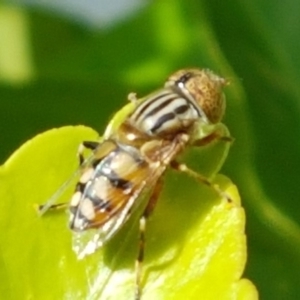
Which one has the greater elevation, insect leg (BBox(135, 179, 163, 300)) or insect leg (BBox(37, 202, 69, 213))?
insect leg (BBox(37, 202, 69, 213))

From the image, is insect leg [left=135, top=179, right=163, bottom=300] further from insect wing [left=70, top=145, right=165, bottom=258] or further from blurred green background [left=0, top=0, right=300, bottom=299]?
blurred green background [left=0, top=0, right=300, bottom=299]

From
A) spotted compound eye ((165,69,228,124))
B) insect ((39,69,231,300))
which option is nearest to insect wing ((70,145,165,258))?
insect ((39,69,231,300))

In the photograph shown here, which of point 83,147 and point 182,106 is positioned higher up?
point 83,147

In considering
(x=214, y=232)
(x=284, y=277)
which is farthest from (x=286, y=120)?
(x=214, y=232)

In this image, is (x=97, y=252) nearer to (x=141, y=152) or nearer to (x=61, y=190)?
(x=61, y=190)

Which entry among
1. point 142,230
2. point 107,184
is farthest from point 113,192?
point 142,230

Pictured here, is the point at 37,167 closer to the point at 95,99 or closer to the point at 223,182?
the point at 223,182
